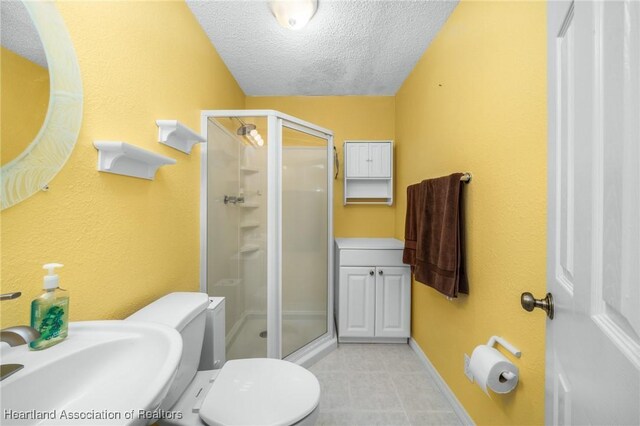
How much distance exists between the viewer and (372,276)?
2062 millimetres

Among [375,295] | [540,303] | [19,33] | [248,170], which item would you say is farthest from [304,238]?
[19,33]

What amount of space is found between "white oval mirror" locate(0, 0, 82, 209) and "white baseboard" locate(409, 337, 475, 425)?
2.05 meters

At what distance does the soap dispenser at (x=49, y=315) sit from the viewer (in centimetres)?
61

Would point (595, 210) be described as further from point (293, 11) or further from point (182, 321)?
point (293, 11)

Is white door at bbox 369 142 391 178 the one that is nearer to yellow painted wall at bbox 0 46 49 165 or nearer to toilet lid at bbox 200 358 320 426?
toilet lid at bbox 200 358 320 426

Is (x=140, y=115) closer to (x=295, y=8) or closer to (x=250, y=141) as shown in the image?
(x=250, y=141)

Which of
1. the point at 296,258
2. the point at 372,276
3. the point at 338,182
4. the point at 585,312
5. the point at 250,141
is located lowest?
the point at 372,276

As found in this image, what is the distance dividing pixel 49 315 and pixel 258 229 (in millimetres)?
1149

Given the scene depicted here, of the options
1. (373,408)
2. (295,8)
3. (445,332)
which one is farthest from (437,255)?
(295,8)

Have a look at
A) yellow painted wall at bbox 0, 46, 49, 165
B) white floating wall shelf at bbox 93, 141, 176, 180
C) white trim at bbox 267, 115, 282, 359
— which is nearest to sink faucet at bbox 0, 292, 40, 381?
yellow painted wall at bbox 0, 46, 49, 165

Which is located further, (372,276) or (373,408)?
(372,276)

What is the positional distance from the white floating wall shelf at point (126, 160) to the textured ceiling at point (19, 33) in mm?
246

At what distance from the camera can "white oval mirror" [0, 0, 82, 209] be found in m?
0.59

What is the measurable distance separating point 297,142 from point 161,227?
3.58 feet
